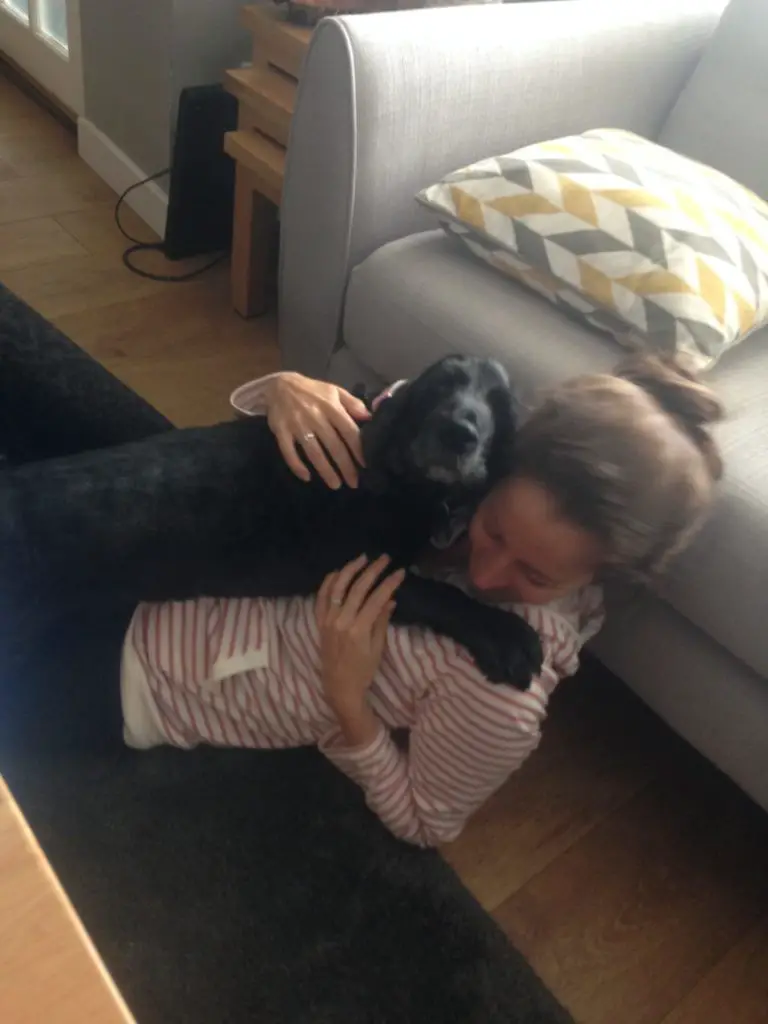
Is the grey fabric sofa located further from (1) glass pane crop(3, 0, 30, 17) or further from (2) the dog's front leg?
(1) glass pane crop(3, 0, 30, 17)

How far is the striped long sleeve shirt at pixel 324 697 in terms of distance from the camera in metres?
0.87

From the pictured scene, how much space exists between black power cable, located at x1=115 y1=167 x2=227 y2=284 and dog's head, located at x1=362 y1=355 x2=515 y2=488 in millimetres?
1170

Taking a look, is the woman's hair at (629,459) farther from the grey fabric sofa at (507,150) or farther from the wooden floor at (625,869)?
the wooden floor at (625,869)

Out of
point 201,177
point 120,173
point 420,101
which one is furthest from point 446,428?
point 120,173

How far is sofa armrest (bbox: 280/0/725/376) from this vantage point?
1.10m

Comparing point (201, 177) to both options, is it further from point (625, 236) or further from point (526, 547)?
point (526, 547)

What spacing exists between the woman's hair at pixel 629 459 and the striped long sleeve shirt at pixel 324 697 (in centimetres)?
14

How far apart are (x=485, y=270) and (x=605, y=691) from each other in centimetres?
60

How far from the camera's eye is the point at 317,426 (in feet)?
2.87

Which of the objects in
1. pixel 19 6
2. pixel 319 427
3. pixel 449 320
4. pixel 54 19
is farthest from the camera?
pixel 19 6

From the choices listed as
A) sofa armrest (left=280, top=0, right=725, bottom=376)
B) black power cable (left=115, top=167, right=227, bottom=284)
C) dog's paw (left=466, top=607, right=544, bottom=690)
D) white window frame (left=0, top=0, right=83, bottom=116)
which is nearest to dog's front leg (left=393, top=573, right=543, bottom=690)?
dog's paw (left=466, top=607, right=544, bottom=690)

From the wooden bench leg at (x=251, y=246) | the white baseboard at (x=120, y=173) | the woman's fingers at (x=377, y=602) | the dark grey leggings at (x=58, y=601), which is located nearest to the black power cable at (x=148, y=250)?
the white baseboard at (x=120, y=173)

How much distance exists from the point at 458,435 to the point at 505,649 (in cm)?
20

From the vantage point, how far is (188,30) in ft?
5.69
